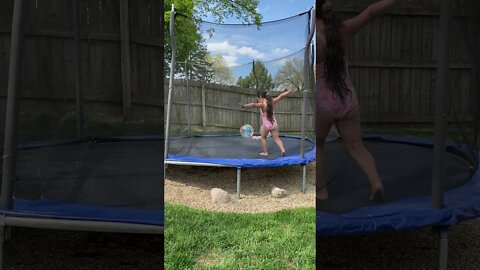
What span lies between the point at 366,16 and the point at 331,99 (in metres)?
0.31

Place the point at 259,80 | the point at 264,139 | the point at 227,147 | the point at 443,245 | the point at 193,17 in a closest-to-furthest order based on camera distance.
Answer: the point at 443,245, the point at 193,17, the point at 259,80, the point at 264,139, the point at 227,147

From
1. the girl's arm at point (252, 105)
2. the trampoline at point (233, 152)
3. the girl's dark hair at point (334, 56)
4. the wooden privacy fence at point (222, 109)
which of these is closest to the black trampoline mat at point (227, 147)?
the trampoline at point (233, 152)

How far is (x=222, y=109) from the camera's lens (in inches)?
119

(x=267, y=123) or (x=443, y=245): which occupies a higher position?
(x=267, y=123)

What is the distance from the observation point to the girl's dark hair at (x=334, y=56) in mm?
1310

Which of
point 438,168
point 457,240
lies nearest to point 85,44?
point 438,168

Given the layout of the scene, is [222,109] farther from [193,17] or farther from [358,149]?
[358,149]

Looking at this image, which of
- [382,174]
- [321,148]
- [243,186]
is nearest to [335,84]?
[321,148]

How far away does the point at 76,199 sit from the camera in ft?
5.00

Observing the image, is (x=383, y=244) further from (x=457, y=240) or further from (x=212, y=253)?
(x=212, y=253)

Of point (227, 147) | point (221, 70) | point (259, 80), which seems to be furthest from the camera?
point (227, 147)

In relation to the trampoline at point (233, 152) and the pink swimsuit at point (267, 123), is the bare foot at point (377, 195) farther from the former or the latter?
the pink swimsuit at point (267, 123)

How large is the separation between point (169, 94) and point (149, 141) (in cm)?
149

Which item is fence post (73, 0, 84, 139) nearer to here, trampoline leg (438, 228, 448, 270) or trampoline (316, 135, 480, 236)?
trampoline (316, 135, 480, 236)
